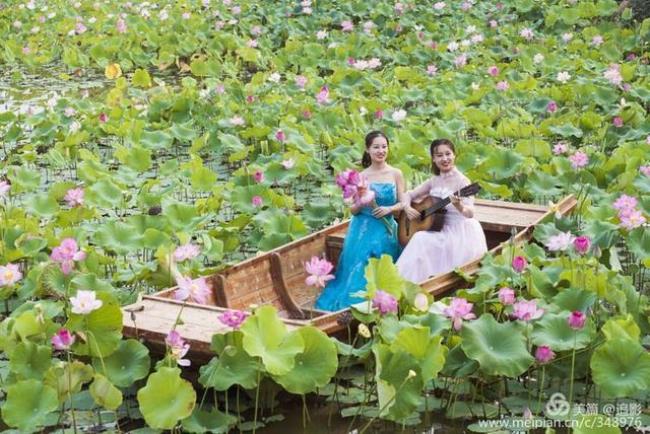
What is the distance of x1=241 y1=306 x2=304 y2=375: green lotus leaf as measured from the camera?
370 cm

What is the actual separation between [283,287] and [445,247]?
2.38 ft

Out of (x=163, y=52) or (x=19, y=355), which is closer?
(x=19, y=355)

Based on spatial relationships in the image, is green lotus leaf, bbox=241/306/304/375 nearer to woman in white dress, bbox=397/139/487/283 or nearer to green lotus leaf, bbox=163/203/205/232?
woman in white dress, bbox=397/139/487/283

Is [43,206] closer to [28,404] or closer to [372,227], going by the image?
[372,227]

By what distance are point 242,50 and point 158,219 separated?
5882mm

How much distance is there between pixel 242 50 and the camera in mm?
11211

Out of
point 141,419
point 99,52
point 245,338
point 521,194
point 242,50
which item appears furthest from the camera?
point 99,52

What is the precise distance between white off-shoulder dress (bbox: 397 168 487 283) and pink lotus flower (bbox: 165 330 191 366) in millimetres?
1572

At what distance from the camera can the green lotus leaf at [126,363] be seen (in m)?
3.95

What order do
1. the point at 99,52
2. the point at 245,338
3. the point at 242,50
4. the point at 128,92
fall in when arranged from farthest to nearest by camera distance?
1. the point at 99,52
2. the point at 242,50
3. the point at 128,92
4. the point at 245,338

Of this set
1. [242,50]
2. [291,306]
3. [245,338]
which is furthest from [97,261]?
[242,50]

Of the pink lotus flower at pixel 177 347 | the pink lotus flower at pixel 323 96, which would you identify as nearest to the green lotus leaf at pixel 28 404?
the pink lotus flower at pixel 177 347

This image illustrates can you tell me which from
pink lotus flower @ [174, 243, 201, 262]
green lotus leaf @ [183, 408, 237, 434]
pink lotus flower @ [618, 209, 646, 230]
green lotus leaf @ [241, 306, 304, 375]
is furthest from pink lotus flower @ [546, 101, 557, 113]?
green lotus leaf @ [183, 408, 237, 434]

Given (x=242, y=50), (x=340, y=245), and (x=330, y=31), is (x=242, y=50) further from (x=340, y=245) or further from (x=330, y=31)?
(x=340, y=245)
